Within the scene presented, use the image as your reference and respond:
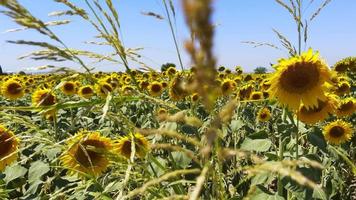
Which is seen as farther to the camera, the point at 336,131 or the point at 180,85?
the point at 336,131

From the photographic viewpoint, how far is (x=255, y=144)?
2738mm

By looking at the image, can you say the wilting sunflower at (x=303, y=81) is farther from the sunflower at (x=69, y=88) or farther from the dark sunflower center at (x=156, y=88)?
the sunflower at (x=69, y=88)

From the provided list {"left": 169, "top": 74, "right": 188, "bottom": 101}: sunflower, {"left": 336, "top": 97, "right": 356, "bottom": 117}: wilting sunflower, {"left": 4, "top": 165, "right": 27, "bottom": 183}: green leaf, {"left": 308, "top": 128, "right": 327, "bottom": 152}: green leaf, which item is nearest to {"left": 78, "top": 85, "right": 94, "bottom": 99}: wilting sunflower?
{"left": 336, "top": 97, "right": 356, "bottom": 117}: wilting sunflower

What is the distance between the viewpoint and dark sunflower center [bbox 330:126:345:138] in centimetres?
A: 495

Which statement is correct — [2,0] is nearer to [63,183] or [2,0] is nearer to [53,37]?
[53,37]

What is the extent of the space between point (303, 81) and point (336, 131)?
2697 millimetres

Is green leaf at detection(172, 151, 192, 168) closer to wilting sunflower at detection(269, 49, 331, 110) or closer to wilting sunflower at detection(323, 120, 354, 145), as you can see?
wilting sunflower at detection(269, 49, 331, 110)

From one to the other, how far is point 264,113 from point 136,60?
5.03m

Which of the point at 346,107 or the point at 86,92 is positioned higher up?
the point at 86,92

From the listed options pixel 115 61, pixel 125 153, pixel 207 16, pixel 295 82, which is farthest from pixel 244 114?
pixel 207 16

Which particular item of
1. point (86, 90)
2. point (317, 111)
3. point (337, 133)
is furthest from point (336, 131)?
point (86, 90)

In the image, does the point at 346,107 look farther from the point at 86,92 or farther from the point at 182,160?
the point at 86,92

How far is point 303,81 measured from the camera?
2547mm

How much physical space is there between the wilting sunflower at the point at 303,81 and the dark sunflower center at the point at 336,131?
2624 millimetres
